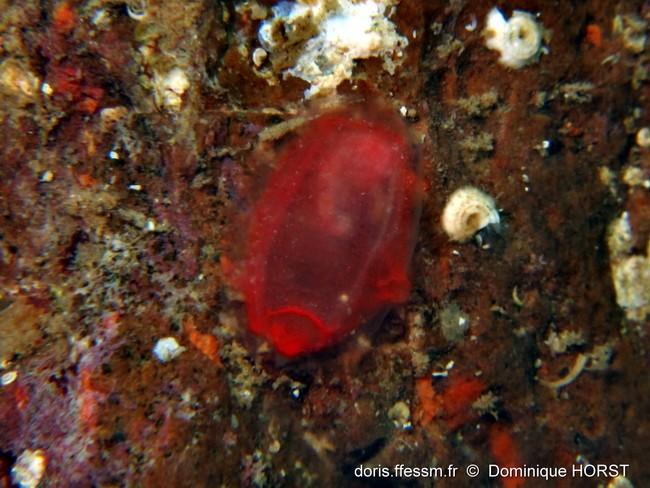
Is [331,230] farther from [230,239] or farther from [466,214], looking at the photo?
[466,214]

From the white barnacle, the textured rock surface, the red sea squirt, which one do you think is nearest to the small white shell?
the textured rock surface

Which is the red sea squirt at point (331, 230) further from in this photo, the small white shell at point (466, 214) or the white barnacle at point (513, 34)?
the white barnacle at point (513, 34)

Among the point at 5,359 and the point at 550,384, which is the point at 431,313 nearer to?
the point at 550,384

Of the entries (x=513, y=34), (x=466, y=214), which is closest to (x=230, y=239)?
(x=466, y=214)

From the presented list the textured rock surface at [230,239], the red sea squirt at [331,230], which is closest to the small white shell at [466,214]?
the textured rock surface at [230,239]

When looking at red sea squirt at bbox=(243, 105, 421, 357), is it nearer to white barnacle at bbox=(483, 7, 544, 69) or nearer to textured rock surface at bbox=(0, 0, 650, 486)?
textured rock surface at bbox=(0, 0, 650, 486)

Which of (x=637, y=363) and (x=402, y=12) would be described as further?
(x=637, y=363)

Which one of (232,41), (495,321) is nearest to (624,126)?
(495,321)
